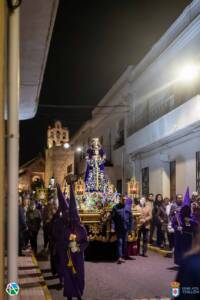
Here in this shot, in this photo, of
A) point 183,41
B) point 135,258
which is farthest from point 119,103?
point 135,258

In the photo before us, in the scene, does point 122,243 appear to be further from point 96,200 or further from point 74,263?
point 74,263

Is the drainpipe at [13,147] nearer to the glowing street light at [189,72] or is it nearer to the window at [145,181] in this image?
the glowing street light at [189,72]

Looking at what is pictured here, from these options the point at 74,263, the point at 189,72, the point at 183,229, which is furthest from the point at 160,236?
the point at 74,263

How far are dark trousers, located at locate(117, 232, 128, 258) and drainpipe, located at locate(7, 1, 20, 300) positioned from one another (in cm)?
1049

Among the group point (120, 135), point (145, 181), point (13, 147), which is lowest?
point (145, 181)

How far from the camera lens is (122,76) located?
Result: 33.8 m

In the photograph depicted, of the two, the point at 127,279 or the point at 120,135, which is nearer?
the point at 127,279

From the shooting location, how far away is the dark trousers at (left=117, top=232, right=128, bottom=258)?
1385 centimetres

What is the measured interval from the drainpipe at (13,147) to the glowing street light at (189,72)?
57.5ft

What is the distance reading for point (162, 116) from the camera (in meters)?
24.2

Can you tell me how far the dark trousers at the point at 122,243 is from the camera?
13.9m

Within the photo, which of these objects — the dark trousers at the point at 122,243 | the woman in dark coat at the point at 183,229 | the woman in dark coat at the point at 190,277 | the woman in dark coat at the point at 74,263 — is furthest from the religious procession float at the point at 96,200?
the woman in dark coat at the point at 190,277

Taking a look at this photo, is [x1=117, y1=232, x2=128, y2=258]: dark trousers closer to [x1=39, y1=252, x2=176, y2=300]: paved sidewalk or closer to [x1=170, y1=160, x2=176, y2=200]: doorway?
[x1=39, y1=252, x2=176, y2=300]: paved sidewalk

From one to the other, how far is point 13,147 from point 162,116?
21.0m
